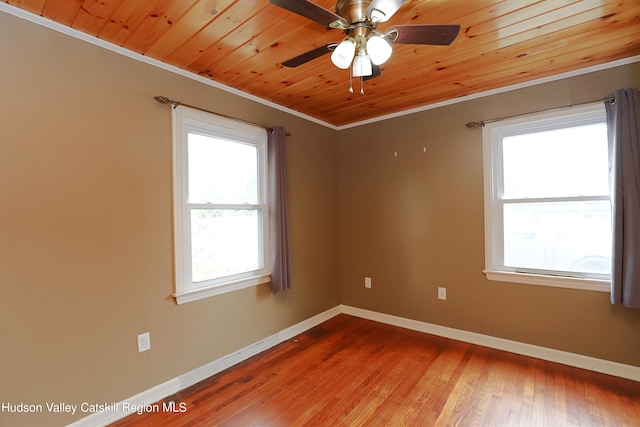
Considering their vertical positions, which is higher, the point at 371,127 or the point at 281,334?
the point at 371,127

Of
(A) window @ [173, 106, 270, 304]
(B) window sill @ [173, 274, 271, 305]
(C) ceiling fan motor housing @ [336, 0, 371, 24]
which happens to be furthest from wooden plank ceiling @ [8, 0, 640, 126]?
(B) window sill @ [173, 274, 271, 305]

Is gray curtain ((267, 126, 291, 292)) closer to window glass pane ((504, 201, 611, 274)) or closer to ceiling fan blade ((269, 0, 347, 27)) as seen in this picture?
ceiling fan blade ((269, 0, 347, 27))

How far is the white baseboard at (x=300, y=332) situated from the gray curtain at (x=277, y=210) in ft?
2.01

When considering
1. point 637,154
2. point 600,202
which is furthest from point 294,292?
point 637,154

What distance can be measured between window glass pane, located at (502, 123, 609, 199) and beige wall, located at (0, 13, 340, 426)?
279cm

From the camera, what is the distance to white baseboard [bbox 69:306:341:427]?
1936mm

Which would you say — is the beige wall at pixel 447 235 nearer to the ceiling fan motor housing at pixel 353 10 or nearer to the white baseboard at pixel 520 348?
the white baseboard at pixel 520 348

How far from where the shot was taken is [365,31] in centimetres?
162

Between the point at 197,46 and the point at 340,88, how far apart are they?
126 centimetres

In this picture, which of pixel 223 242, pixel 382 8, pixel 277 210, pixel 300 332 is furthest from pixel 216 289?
pixel 382 8

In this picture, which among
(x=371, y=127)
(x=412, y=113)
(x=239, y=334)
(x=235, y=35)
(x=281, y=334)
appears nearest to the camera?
(x=235, y=35)

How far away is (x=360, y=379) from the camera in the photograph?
2.44m

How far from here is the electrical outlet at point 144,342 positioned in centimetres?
213

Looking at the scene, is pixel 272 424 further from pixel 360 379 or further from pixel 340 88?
pixel 340 88
